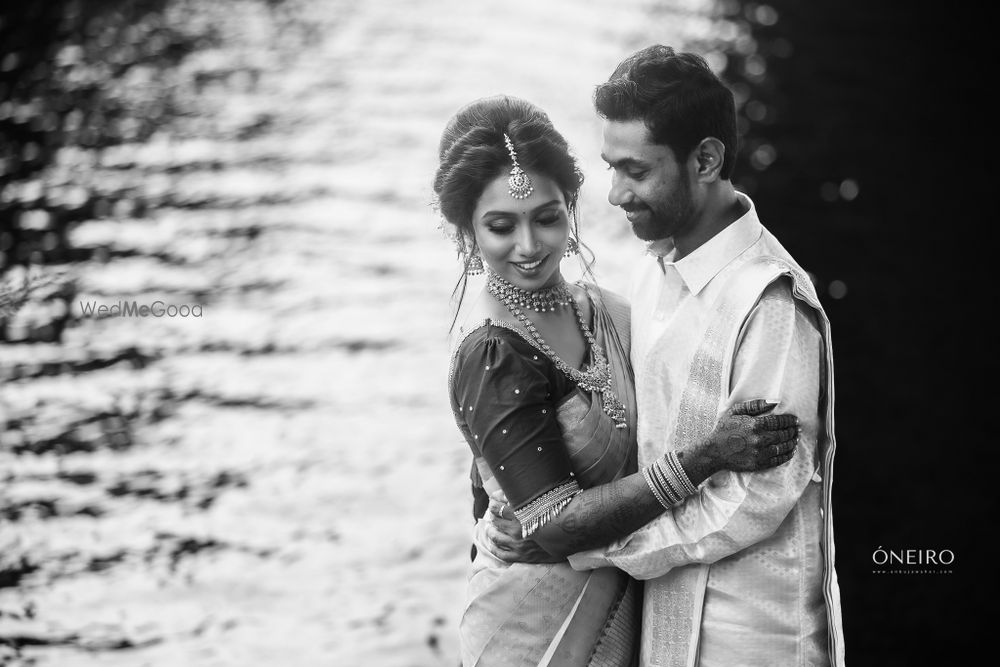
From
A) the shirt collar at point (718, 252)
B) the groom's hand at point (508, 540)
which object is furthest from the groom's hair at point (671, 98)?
the groom's hand at point (508, 540)

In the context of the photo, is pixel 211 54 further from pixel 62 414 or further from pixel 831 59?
pixel 62 414

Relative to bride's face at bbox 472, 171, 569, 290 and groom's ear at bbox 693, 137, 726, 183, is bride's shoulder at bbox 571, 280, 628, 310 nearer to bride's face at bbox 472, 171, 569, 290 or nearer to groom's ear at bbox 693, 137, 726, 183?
bride's face at bbox 472, 171, 569, 290

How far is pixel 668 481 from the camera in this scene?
282cm

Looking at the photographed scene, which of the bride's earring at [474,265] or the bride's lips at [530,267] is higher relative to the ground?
the bride's lips at [530,267]

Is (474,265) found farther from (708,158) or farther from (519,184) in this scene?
(708,158)

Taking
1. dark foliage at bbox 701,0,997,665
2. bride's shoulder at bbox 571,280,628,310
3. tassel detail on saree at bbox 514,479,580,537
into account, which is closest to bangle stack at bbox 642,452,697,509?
tassel detail on saree at bbox 514,479,580,537

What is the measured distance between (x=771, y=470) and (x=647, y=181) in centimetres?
78

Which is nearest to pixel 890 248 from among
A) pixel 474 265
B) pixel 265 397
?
pixel 265 397

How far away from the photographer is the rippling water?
20.5 feet

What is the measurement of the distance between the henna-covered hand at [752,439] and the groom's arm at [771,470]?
4cm

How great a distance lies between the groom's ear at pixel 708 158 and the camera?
9.67 feet

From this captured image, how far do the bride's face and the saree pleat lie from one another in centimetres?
18

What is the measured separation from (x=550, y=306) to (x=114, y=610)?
409cm

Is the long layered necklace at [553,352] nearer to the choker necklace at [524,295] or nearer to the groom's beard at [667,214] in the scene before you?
the choker necklace at [524,295]
